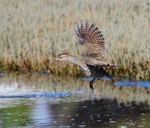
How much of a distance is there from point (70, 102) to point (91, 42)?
7.88ft

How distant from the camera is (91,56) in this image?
11492 mm

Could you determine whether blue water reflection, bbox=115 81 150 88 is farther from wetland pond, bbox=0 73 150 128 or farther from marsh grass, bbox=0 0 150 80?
marsh grass, bbox=0 0 150 80

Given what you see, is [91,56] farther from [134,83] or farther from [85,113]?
[134,83]

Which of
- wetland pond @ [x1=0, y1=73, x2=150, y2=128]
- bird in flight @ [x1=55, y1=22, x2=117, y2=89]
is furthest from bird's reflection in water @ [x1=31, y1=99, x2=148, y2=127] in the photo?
bird in flight @ [x1=55, y1=22, x2=117, y2=89]

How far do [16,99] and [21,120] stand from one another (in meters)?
2.24

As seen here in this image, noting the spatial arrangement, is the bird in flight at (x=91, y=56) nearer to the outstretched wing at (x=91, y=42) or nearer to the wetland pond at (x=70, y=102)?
the outstretched wing at (x=91, y=42)

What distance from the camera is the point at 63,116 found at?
1271 cm

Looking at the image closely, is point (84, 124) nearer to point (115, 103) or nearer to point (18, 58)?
point (115, 103)

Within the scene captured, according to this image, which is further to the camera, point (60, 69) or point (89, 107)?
point (60, 69)

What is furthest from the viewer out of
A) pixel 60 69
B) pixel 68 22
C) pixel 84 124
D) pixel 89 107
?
pixel 68 22

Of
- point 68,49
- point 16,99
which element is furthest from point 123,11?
point 16,99

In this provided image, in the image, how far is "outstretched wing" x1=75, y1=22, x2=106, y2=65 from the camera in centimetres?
1150

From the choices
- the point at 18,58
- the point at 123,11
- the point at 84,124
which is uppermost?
the point at 123,11

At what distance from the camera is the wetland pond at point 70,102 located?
12125 millimetres
